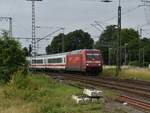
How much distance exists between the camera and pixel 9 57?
34.8 meters

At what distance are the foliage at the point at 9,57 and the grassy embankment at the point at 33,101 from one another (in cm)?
445

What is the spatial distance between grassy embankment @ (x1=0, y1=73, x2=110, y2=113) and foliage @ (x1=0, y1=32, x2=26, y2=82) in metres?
4.45

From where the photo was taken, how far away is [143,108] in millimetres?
20891

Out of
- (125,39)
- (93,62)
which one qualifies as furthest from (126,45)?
(93,62)

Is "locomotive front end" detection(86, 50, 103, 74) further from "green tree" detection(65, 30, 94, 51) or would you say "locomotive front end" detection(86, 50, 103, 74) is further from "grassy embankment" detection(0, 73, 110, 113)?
"green tree" detection(65, 30, 94, 51)

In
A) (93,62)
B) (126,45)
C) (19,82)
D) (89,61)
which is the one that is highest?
(126,45)

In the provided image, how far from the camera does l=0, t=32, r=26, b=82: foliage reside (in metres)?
34.3

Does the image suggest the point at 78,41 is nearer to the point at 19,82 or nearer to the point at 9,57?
the point at 9,57

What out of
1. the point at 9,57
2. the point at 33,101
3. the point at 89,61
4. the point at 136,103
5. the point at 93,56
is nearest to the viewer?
the point at 136,103

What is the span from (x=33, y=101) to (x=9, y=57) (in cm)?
1172

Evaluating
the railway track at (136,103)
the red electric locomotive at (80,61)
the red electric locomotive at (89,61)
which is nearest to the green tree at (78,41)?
the red electric locomotive at (80,61)

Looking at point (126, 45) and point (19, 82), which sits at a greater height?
point (126, 45)

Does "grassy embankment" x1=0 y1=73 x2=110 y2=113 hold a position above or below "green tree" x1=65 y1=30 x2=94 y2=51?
below

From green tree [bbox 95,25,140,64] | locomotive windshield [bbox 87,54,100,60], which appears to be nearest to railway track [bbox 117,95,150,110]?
locomotive windshield [bbox 87,54,100,60]
